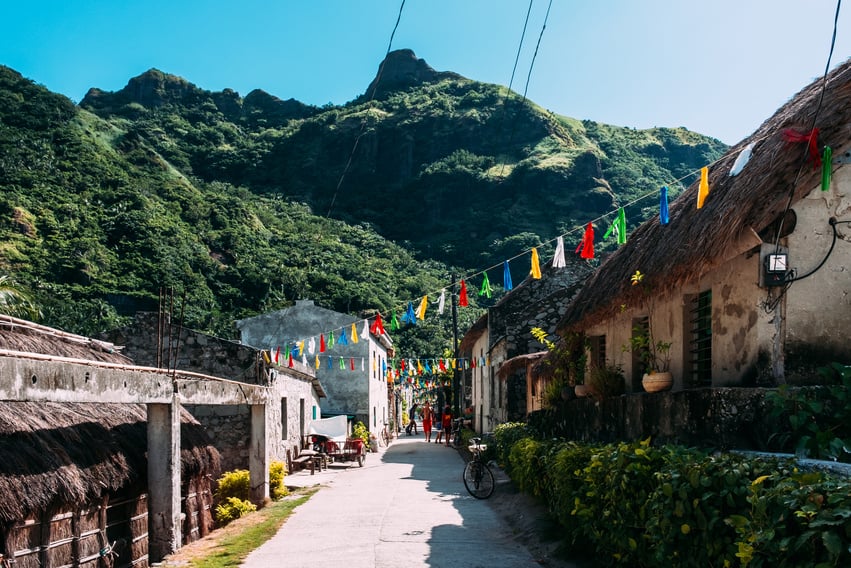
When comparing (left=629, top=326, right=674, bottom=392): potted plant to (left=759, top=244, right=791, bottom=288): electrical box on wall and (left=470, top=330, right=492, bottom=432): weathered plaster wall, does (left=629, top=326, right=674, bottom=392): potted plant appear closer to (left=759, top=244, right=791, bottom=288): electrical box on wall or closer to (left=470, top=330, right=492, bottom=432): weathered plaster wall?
(left=759, top=244, right=791, bottom=288): electrical box on wall

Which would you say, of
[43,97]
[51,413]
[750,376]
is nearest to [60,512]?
[51,413]

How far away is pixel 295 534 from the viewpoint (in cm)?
1156

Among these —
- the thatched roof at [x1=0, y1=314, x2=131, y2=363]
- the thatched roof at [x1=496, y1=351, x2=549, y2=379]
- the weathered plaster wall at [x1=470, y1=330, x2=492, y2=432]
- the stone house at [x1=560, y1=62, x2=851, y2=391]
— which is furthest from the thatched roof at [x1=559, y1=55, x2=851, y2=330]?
the weathered plaster wall at [x1=470, y1=330, x2=492, y2=432]

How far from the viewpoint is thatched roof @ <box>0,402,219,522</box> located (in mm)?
7812

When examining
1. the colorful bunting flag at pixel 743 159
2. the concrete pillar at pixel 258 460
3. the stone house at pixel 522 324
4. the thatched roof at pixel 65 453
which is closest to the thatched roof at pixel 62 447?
the thatched roof at pixel 65 453

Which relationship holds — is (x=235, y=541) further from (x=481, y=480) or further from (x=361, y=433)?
(x=361, y=433)

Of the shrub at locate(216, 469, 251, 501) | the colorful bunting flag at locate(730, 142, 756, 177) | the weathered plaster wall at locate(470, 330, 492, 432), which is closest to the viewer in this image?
the colorful bunting flag at locate(730, 142, 756, 177)

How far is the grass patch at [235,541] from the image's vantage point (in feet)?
31.6

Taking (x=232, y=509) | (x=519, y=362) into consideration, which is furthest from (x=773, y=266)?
(x=519, y=362)

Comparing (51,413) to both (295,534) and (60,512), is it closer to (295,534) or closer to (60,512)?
(60,512)

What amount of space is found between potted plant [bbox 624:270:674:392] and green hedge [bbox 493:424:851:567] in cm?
118

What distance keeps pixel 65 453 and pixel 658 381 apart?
7.12 meters

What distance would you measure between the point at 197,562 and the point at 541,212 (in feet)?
194

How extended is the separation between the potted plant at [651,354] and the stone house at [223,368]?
9.56 meters
